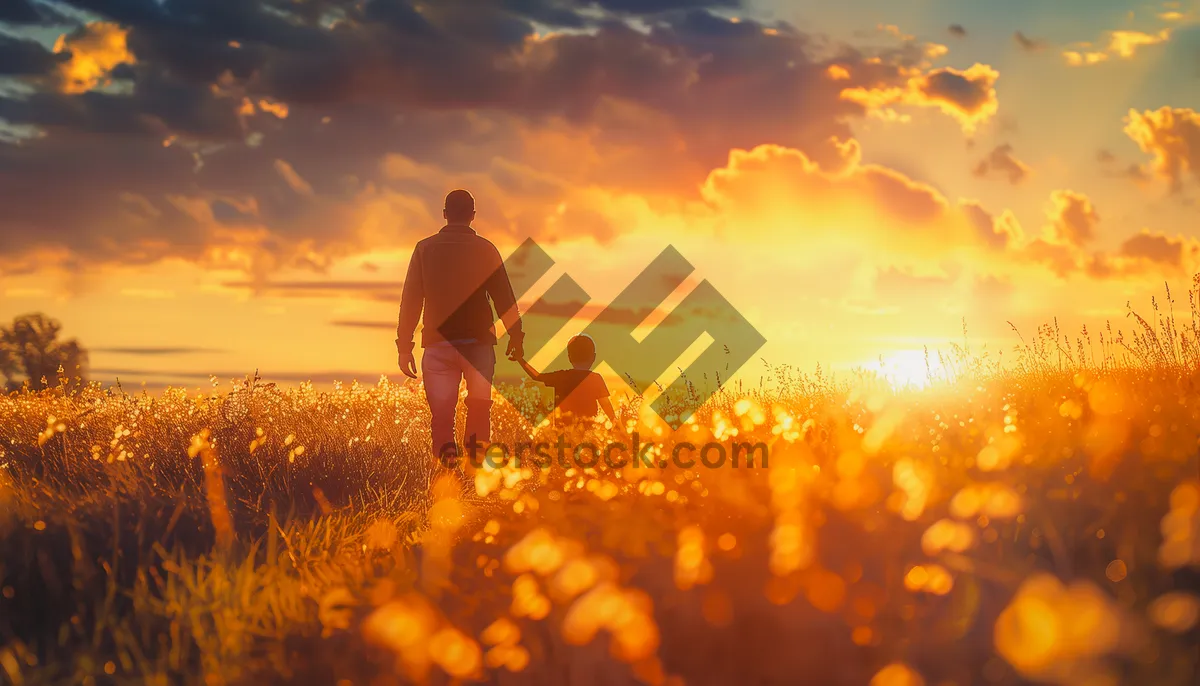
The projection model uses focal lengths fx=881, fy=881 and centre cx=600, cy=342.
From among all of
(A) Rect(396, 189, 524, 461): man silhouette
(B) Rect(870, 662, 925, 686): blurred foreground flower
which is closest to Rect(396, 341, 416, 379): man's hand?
(A) Rect(396, 189, 524, 461): man silhouette

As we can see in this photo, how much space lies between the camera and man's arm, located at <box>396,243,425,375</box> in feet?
26.3

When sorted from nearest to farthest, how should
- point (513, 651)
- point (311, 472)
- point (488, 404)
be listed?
1. point (513, 651)
2. point (311, 472)
3. point (488, 404)

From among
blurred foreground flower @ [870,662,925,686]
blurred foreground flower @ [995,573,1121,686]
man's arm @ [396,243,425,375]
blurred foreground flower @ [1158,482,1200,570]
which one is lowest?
blurred foreground flower @ [870,662,925,686]

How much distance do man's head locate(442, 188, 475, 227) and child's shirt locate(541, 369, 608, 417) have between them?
1781 millimetres

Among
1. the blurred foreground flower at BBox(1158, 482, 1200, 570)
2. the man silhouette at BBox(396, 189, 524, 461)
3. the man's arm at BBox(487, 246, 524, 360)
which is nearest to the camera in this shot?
the blurred foreground flower at BBox(1158, 482, 1200, 570)

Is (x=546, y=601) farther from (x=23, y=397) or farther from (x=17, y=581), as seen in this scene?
(x=23, y=397)

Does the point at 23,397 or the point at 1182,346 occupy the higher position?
the point at 1182,346

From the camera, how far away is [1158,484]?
4.13m

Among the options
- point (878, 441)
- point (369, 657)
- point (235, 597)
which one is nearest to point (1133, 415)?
point (878, 441)

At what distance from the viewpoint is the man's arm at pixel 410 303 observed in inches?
316

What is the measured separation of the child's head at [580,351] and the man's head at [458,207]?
161 centimetres

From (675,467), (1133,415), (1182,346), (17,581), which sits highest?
(1182,346)

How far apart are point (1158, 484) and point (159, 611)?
4.50 metres

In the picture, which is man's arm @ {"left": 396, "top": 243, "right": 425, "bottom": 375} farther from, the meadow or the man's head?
the meadow
